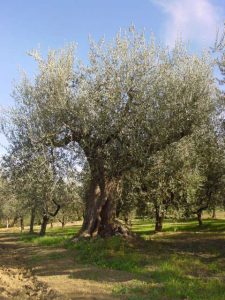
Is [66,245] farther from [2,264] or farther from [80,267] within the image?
[80,267]

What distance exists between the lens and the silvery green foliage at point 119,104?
23.1m

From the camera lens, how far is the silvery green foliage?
75.8ft

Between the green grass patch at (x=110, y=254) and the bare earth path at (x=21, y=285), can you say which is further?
the green grass patch at (x=110, y=254)

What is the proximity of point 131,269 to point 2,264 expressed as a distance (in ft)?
24.8

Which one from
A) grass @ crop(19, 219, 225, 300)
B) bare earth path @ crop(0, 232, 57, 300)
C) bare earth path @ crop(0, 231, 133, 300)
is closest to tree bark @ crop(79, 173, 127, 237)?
grass @ crop(19, 219, 225, 300)

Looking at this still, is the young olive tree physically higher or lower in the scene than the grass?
higher

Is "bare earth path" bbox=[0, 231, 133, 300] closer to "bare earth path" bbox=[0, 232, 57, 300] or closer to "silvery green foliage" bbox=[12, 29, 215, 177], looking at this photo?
"bare earth path" bbox=[0, 232, 57, 300]

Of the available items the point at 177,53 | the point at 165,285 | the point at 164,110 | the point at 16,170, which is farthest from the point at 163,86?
the point at 165,285

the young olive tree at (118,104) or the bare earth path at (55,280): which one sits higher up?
the young olive tree at (118,104)

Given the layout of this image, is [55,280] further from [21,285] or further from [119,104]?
[119,104]

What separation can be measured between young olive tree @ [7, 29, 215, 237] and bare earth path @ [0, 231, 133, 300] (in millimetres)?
6831

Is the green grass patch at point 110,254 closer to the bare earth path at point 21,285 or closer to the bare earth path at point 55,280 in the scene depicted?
the bare earth path at point 55,280

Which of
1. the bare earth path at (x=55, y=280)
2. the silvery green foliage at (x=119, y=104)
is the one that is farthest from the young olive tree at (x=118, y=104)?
the bare earth path at (x=55, y=280)

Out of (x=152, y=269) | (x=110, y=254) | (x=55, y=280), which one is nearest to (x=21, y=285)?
(x=55, y=280)
